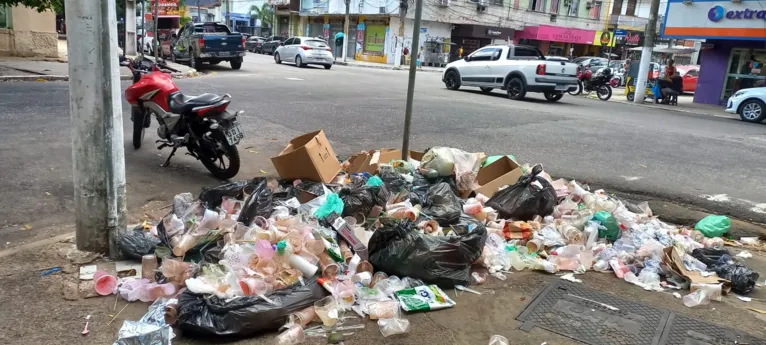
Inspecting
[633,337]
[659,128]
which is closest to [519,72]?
[659,128]

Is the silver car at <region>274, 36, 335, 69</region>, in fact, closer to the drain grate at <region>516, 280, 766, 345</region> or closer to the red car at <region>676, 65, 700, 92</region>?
the red car at <region>676, 65, 700, 92</region>

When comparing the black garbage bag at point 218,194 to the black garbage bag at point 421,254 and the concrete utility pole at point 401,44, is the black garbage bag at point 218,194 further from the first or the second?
the concrete utility pole at point 401,44

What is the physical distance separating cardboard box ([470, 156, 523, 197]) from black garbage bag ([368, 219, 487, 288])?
1.60m

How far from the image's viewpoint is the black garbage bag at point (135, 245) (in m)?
3.46

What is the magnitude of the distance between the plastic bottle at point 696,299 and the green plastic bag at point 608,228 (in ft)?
2.94

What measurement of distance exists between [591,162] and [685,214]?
6.66ft

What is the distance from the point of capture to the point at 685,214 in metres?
5.36

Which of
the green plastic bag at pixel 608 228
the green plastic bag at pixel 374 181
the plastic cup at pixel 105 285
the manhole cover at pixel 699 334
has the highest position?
the green plastic bag at pixel 374 181

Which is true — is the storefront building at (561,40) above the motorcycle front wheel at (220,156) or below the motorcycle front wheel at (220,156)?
above

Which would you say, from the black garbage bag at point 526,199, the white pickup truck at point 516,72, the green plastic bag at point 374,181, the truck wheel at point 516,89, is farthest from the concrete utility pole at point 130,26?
the black garbage bag at point 526,199

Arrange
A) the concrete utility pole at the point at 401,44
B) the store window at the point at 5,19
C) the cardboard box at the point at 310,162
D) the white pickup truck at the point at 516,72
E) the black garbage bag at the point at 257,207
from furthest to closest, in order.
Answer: the concrete utility pole at the point at 401,44 < the store window at the point at 5,19 < the white pickup truck at the point at 516,72 < the cardboard box at the point at 310,162 < the black garbage bag at the point at 257,207

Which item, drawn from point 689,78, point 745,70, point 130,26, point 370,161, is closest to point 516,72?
point 745,70

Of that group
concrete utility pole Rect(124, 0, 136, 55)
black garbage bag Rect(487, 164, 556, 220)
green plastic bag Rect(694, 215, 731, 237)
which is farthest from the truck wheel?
concrete utility pole Rect(124, 0, 136, 55)

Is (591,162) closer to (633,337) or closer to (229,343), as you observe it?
(633,337)
